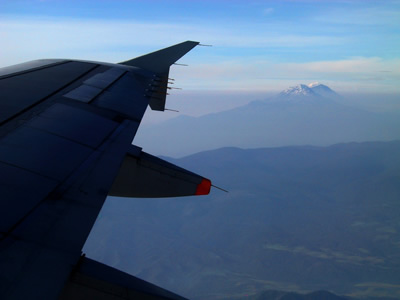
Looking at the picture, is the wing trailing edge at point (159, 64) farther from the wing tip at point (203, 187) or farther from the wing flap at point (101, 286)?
the wing flap at point (101, 286)

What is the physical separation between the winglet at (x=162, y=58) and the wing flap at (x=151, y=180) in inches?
228

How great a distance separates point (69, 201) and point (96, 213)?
36 centimetres

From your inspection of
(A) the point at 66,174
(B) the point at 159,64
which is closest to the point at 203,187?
(A) the point at 66,174

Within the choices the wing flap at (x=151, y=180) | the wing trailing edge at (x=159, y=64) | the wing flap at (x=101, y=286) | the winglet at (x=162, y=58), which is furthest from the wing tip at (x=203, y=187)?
the winglet at (x=162, y=58)

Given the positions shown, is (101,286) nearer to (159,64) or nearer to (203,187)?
(203,187)

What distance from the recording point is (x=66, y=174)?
4691 mm

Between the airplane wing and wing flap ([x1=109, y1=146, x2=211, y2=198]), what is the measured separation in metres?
0.02

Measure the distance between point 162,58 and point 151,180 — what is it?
7.04m

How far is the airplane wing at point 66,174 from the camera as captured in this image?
3.00 m

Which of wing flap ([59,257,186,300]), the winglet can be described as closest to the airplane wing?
wing flap ([59,257,186,300])

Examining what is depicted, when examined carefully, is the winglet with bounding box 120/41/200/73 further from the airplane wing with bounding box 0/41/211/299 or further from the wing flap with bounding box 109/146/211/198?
the wing flap with bounding box 109/146/211/198

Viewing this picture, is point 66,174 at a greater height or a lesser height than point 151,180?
greater

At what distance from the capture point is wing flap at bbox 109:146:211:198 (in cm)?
704

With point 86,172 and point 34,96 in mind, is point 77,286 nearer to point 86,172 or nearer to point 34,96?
point 86,172
